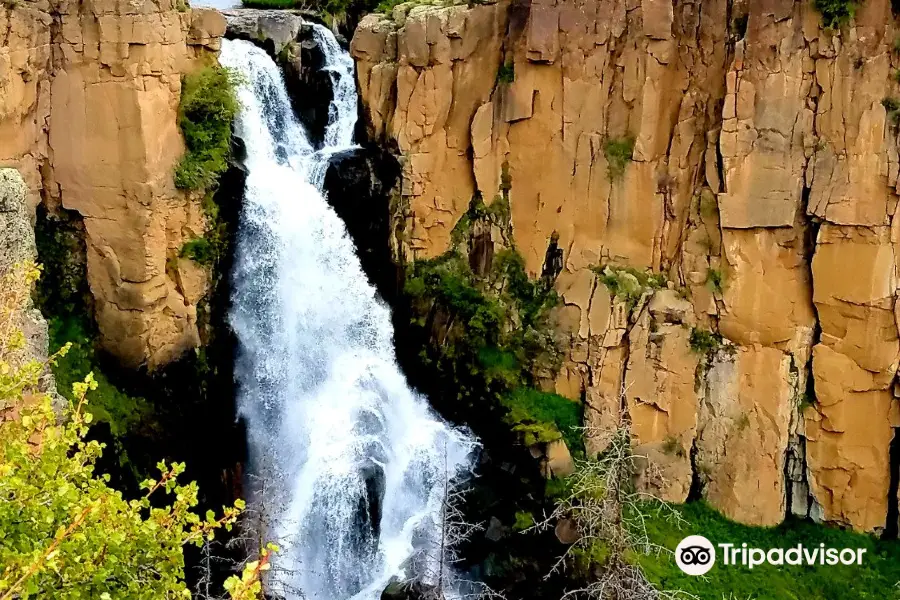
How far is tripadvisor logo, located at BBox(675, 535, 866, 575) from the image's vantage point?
53.2 feet

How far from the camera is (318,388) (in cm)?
1819

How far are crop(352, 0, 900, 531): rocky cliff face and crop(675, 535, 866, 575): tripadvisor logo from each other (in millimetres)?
782

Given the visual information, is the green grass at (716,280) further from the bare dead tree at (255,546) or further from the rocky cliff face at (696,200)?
the bare dead tree at (255,546)

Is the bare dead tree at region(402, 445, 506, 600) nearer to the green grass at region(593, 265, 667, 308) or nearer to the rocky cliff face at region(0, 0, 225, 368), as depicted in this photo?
the green grass at region(593, 265, 667, 308)

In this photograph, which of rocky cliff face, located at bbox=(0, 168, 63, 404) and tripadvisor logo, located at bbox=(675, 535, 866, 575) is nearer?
rocky cliff face, located at bbox=(0, 168, 63, 404)

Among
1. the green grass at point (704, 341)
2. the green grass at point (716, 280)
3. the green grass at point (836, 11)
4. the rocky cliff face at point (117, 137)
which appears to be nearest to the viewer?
the green grass at point (836, 11)

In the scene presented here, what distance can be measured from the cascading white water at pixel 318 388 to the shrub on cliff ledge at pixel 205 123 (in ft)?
2.93

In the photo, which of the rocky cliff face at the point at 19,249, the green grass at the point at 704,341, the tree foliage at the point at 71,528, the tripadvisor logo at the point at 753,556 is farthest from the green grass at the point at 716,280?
the tree foliage at the point at 71,528

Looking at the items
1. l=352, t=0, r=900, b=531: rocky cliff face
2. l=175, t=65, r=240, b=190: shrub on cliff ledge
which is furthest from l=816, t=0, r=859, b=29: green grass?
l=175, t=65, r=240, b=190: shrub on cliff ledge

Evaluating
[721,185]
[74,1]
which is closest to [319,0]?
[74,1]

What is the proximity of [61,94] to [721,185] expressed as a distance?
13.7 m

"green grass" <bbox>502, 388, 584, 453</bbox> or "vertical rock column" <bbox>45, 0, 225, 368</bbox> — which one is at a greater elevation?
"vertical rock column" <bbox>45, 0, 225, 368</bbox>

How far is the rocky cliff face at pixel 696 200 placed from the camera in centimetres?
1545

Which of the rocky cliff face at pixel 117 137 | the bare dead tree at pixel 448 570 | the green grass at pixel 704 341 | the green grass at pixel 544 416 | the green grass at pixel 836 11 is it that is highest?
the green grass at pixel 836 11
